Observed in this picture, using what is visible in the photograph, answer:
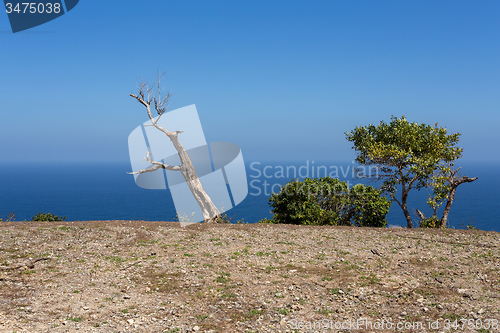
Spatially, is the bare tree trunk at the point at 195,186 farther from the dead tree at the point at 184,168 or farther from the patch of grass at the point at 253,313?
the patch of grass at the point at 253,313

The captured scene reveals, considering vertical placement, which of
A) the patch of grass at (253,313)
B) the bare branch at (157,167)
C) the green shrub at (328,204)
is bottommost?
the green shrub at (328,204)

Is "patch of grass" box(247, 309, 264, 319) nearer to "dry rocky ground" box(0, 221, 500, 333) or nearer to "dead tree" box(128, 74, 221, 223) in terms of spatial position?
"dry rocky ground" box(0, 221, 500, 333)

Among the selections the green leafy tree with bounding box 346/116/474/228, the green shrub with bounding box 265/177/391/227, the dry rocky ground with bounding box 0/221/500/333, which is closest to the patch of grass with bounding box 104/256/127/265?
the dry rocky ground with bounding box 0/221/500/333

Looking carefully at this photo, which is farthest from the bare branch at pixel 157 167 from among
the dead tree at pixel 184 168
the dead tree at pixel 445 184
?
the dead tree at pixel 445 184

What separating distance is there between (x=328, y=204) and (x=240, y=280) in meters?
9.29

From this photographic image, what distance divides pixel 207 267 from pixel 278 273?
1.95 metres

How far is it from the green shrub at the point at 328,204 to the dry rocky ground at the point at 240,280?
2964mm

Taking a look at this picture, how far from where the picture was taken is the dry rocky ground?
5980 mm

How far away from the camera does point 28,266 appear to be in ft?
28.0

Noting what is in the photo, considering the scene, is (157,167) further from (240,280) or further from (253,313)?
(253,313)

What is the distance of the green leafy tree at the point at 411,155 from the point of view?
14.9 m

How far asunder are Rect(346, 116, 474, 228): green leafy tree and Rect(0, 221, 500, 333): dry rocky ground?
316 centimetres

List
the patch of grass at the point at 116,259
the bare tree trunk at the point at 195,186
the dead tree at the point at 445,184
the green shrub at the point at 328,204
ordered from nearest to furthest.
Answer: the patch of grass at the point at 116,259 → the dead tree at the point at 445,184 → the green shrub at the point at 328,204 → the bare tree trunk at the point at 195,186

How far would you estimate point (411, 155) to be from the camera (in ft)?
49.5
